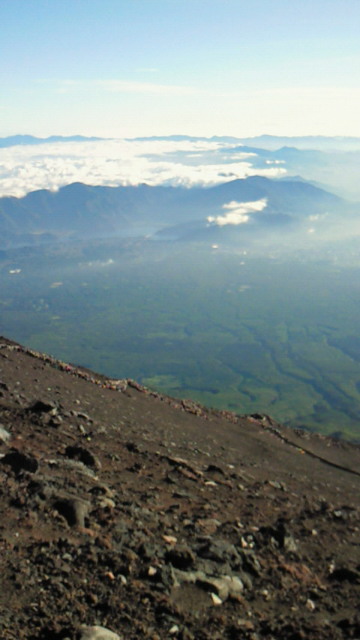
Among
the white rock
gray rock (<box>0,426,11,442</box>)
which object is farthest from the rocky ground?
gray rock (<box>0,426,11,442</box>)

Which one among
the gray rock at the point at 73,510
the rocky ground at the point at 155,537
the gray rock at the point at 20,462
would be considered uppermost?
the gray rock at the point at 20,462

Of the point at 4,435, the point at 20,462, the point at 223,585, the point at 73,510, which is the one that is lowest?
the point at 223,585

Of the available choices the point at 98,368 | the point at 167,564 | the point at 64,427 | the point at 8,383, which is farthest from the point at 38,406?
the point at 98,368

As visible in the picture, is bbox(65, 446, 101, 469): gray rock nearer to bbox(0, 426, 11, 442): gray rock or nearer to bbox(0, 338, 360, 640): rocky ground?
bbox(0, 338, 360, 640): rocky ground

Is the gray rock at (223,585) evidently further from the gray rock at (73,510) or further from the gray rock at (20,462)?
the gray rock at (20,462)

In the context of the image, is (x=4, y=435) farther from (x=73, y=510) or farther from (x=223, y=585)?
(x=223, y=585)

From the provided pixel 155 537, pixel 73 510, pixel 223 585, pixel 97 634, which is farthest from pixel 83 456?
pixel 97 634

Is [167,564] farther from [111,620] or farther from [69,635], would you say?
[69,635]

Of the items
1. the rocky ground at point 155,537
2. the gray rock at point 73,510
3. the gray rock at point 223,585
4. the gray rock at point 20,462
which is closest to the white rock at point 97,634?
the rocky ground at point 155,537
